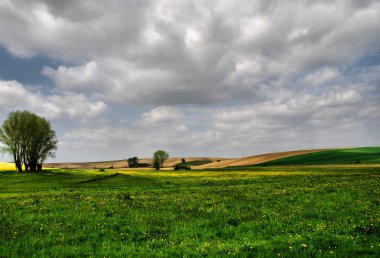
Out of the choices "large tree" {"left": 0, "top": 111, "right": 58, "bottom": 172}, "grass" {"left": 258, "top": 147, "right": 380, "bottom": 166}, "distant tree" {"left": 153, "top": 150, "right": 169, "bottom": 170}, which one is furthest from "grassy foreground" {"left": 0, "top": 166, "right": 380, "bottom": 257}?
"distant tree" {"left": 153, "top": 150, "right": 169, "bottom": 170}

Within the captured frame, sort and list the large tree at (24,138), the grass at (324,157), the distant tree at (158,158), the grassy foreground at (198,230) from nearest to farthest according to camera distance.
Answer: the grassy foreground at (198,230) → the large tree at (24,138) → the grass at (324,157) → the distant tree at (158,158)

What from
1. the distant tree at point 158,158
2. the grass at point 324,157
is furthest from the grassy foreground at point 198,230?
the distant tree at point 158,158

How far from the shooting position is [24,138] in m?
105

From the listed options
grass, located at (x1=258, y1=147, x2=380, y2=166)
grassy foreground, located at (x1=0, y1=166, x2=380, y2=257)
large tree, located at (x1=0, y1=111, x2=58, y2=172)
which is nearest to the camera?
grassy foreground, located at (x1=0, y1=166, x2=380, y2=257)

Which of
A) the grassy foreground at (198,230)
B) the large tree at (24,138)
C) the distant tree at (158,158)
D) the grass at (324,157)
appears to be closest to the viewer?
the grassy foreground at (198,230)

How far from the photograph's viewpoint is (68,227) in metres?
17.5

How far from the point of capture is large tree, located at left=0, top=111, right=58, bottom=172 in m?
105

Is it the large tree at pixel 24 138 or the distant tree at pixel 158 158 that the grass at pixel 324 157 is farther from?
the large tree at pixel 24 138

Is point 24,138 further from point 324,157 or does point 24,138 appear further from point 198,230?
point 324,157

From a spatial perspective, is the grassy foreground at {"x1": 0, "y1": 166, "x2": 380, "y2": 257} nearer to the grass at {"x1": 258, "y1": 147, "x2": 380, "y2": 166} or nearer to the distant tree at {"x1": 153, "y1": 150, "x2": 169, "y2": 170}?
the grass at {"x1": 258, "y1": 147, "x2": 380, "y2": 166}

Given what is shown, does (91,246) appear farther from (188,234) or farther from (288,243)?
(288,243)

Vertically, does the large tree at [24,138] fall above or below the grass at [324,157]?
above

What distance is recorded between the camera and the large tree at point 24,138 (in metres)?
105

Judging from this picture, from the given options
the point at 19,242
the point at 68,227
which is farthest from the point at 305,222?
the point at 19,242
